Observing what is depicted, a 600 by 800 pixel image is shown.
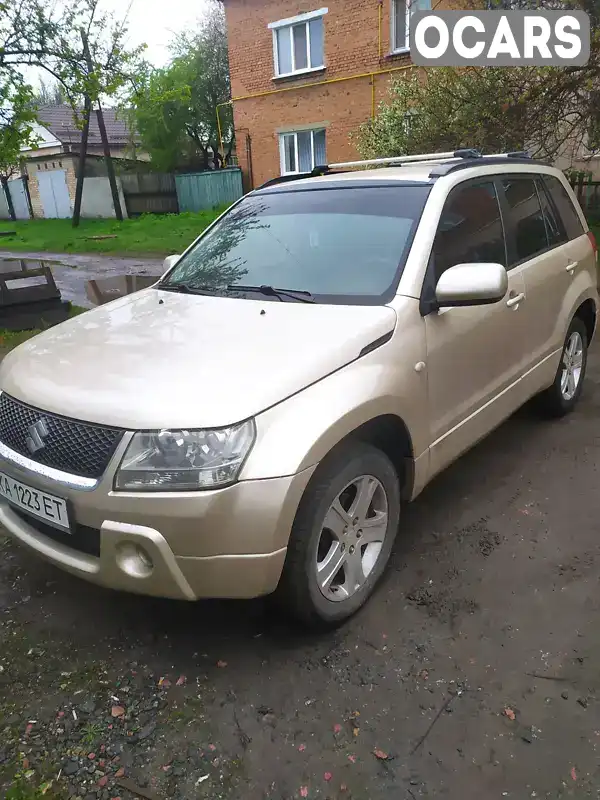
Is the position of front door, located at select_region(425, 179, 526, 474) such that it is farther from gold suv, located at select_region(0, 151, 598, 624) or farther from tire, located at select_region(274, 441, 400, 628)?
tire, located at select_region(274, 441, 400, 628)

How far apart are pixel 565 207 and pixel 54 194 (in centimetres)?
2696

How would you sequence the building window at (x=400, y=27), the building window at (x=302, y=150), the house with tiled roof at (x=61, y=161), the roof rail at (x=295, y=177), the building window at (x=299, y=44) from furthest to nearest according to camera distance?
the house with tiled roof at (x=61, y=161), the building window at (x=302, y=150), the building window at (x=299, y=44), the building window at (x=400, y=27), the roof rail at (x=295, y=177)

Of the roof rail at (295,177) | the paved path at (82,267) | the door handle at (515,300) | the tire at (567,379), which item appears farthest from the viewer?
the paved path at (82,267)

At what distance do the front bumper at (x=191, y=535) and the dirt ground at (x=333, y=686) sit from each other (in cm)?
42

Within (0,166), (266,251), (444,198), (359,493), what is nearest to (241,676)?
(359,493)

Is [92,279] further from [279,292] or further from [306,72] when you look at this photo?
[279,292]

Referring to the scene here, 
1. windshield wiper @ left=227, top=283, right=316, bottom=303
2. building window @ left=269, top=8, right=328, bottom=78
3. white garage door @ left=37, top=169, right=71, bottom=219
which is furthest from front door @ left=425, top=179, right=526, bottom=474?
white garage door @ left=37, top=169, right=71, bottom=219

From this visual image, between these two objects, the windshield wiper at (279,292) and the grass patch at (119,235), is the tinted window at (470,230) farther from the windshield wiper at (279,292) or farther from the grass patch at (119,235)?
the grass patch at (119,235)

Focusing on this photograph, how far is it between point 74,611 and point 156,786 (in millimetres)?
1029

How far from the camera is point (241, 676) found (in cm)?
246

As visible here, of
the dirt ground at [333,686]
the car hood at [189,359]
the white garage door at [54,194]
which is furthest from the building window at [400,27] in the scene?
the white garage door at [54,194]

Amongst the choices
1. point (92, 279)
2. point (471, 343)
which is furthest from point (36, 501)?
point (92, 279)

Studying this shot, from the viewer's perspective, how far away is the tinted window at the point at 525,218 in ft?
12.4

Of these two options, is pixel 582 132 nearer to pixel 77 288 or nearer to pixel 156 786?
pixel 77 288
